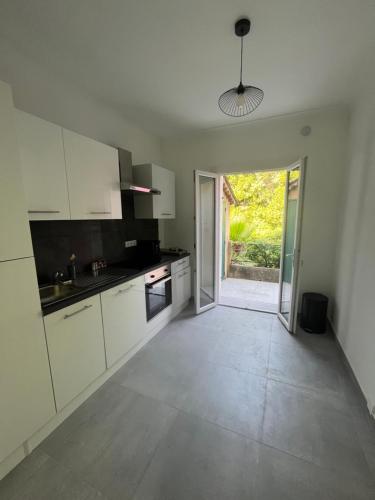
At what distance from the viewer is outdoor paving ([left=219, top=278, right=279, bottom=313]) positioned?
3.46 metres

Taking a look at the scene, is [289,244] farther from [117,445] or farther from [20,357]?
[20,357]

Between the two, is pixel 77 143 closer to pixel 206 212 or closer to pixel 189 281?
pixel 206 212

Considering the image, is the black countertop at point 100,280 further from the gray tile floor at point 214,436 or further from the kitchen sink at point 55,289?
the gray tile floor at point 214,436

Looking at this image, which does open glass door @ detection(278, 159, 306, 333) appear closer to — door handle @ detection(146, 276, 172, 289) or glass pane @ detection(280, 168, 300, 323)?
glass pane @ detection(280, 168, 300, 323)

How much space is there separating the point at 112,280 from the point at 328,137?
3103mm

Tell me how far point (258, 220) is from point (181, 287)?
431 centimetres

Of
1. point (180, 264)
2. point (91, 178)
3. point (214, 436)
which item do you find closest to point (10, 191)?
point (91, 178)

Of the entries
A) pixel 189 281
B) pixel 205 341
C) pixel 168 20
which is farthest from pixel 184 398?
pixel 168 20

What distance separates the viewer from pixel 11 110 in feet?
3.65

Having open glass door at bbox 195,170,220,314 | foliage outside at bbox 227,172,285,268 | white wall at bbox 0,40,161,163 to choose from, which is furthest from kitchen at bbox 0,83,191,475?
foliage outside at bbox 227,172,285,268

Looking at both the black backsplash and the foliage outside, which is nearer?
the black backsplash

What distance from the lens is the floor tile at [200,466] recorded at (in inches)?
43.7

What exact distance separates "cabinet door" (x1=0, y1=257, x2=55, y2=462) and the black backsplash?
2.16ft

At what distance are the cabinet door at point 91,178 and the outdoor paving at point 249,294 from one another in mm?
2520
